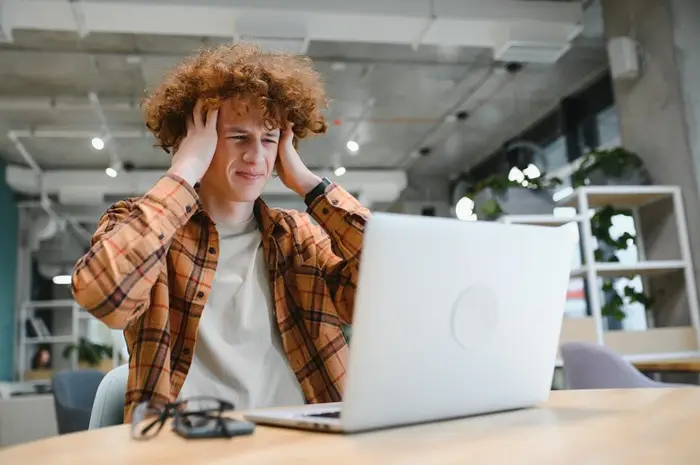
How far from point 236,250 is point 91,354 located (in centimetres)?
879

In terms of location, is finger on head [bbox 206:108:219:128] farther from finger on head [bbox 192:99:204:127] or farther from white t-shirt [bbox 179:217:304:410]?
white t-shirt [bbox 179:217:304:410]

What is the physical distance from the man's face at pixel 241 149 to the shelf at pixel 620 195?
8.79 ft

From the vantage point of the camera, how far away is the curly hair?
Answer: 1.45 m

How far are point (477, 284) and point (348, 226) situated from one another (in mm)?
670

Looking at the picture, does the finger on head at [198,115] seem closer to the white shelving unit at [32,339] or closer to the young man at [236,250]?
the young man at [236,250]

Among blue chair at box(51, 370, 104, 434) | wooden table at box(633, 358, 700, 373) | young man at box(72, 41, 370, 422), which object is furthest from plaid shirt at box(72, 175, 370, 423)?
blue chair at box(51, 370, 104, 434)

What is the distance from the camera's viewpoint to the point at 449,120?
6.96 metres

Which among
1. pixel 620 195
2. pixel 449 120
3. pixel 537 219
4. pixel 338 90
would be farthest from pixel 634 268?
pixel 449 120

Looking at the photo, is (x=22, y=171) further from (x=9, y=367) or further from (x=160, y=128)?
(x=160, y=128)

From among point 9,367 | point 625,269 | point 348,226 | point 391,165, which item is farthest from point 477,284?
point 9,367

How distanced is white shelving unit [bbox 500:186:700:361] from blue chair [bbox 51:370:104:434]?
8.93ft

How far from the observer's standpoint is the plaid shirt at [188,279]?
45.1 inches

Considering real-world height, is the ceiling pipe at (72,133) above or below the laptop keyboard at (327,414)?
above

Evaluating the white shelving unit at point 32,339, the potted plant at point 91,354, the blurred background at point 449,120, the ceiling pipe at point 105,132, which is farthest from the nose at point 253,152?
the potted plant at point 91,354
